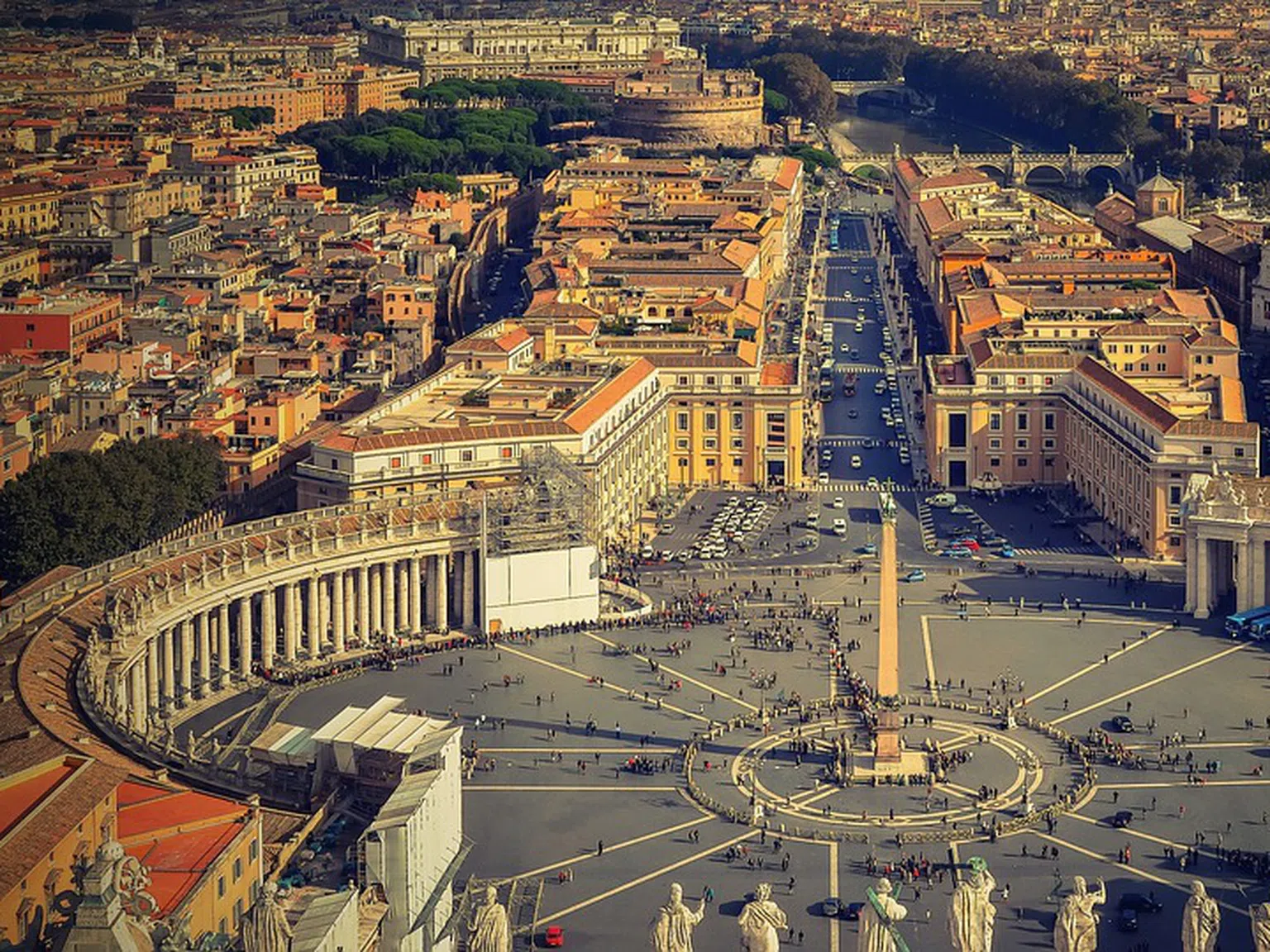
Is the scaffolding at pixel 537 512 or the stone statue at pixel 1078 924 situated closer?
the stone statue at pixel 1078 924

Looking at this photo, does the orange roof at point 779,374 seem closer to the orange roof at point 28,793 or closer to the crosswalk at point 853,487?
the crosswalk at point 853,487

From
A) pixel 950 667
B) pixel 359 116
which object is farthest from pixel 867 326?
pixel 359 116

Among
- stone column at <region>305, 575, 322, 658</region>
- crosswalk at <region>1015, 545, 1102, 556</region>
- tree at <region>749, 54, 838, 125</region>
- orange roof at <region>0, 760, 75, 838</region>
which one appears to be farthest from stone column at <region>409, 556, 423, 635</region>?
tree at <region>749, 54, 838, 125</region>

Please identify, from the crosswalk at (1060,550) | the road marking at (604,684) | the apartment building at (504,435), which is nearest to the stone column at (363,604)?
the road marking at (604,684)

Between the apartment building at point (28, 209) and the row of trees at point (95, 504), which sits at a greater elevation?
the apartment building at point (28, 209)

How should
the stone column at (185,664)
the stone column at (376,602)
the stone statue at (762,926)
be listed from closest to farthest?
the stone statue at (762,926) < the stone column at (185,664) < the stone column at (376,602)

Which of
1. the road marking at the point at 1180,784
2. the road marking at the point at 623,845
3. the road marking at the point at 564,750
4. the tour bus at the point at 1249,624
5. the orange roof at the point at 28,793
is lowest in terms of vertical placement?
the road marking at the point at 623,845

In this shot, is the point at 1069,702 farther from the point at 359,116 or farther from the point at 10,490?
the point at 359,116
